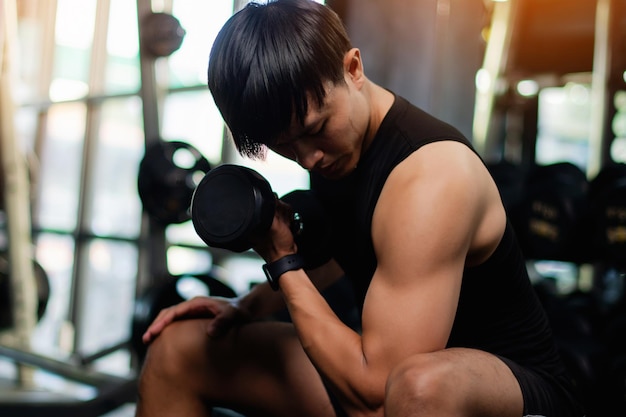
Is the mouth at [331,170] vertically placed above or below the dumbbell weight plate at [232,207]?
above

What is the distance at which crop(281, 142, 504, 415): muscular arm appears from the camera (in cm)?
87

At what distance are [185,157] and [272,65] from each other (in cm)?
149

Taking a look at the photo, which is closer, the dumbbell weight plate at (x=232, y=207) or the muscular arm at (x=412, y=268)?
the muscular arm at (x=412, y=268)

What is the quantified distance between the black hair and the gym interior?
20 cm

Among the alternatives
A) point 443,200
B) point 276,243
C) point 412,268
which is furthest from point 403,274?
point 276,243

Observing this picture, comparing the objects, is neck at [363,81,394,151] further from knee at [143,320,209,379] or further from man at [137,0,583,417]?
knee at [143,320,209,379]

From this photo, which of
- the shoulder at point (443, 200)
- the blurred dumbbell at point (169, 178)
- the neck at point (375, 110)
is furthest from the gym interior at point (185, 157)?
the shoulder at point (443, 200)

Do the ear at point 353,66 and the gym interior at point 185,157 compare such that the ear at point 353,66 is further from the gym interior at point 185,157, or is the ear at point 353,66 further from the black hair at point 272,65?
the gym interior at point 185,157

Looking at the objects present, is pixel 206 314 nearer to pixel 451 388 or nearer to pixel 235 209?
pixel 235 209

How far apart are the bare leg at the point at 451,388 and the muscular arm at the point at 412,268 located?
0.04m

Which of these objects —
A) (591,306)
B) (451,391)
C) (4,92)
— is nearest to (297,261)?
(451,391)

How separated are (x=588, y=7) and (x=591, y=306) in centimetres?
151

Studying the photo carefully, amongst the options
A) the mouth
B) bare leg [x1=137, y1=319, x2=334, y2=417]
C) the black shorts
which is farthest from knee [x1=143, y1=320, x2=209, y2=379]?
the black shorts

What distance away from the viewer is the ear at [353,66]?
99 cm
